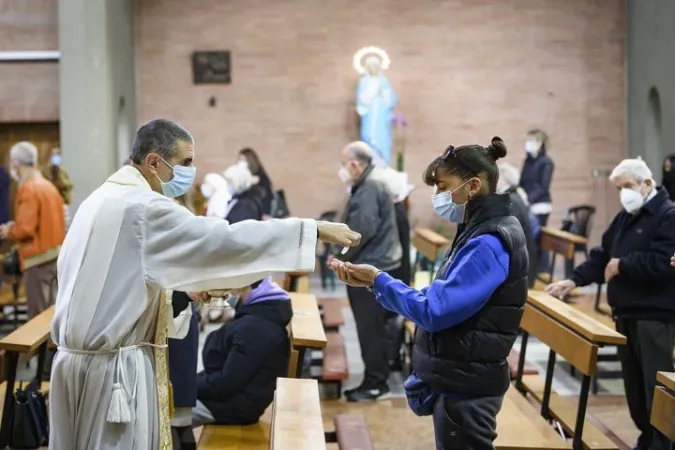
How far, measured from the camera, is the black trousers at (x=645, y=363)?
4496 mm

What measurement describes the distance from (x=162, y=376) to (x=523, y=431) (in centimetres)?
191

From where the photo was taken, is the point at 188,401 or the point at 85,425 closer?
the point at 85,425

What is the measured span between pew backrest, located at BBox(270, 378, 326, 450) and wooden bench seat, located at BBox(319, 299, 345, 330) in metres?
3.53

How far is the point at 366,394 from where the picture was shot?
5.84 meters

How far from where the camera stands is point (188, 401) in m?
3.91

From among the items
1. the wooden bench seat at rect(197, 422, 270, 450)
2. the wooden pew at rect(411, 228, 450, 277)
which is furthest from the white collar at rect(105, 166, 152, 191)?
the wooden pew at rect(411, 228, 450, 277)

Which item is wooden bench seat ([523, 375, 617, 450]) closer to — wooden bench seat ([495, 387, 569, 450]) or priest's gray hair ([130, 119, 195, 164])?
wooden bench seat ([495, 387, 569, 450])

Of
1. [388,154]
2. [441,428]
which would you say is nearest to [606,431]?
[441,428]

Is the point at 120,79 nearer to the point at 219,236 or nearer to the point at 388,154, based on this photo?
the point at 388,154

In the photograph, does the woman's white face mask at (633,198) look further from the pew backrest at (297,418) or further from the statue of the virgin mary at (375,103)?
the statue of the virgin mary at (375,103)

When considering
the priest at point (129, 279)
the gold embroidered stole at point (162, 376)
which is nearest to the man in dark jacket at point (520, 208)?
the priest at point (129, 279)

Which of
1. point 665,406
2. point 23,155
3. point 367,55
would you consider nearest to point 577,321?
point 665,406

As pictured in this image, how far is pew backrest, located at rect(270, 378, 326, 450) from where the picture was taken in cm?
272

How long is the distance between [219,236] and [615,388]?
4427 millimetres
